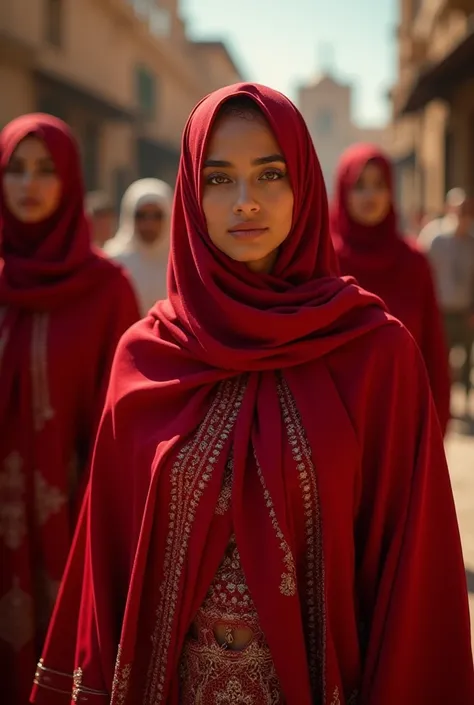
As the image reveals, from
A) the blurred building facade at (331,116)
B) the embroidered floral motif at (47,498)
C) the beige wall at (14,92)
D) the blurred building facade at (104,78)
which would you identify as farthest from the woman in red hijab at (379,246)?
the blurred building facade at (331,116)

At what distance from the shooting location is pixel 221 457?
162cm

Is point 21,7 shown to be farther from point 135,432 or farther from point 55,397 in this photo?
point 135,432

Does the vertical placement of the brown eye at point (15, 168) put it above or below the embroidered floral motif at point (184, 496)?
above

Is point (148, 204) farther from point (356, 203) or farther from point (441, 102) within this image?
point (441, 102)

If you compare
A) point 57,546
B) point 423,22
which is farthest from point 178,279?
point 423,22

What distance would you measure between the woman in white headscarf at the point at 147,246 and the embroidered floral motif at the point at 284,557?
11.5ft

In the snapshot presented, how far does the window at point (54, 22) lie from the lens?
14.9 m

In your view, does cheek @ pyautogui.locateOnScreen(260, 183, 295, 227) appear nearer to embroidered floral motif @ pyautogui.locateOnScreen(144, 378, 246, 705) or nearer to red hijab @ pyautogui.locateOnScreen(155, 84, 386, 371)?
red hijab @ pyautogui.locateOnScreen(155, 84, 386, 371)

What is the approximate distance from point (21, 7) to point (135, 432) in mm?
13208

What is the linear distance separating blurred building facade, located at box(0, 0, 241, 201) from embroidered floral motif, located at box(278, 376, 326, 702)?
11.5 metres

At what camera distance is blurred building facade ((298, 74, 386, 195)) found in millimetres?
60094

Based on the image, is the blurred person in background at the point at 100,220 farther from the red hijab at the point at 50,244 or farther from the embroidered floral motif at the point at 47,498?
the embroidered floral motif at the point at 47,498

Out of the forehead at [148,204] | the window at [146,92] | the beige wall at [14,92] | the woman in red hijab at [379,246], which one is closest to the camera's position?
the woman in red hijab at [379,246]

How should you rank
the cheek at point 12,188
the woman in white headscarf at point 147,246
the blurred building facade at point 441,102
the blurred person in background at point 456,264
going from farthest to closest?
the blurred building facade at point 441,102
the blurred person in background at point 456,264
the woman in white headscarf at point 147,246
the cheek at point 12,188
